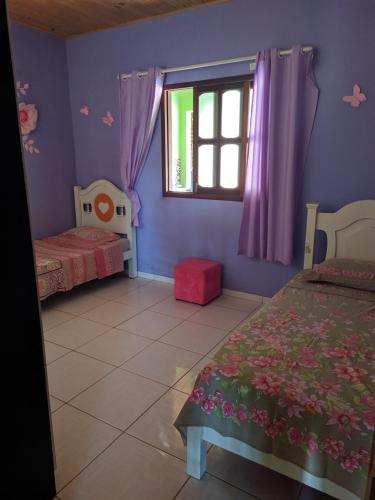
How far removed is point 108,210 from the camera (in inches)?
161

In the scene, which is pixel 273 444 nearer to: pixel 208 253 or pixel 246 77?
pixel 208 253

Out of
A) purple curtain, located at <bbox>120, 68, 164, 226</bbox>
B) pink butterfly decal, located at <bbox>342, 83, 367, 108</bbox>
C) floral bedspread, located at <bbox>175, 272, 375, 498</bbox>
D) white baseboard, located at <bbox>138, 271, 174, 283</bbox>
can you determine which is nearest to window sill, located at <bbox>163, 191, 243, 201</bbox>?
purple curtain, located at <bbox>120, 68, 164, 226</bbox>

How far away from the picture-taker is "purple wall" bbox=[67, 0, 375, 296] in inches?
104

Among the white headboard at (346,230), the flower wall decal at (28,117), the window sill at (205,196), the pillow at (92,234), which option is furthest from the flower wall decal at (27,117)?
the white headboard at (346,230)

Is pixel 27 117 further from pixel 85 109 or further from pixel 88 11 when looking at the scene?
pixel 88 11

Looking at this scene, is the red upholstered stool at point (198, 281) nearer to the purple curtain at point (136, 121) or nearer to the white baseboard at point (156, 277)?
the white baseboard at point (156, 277)

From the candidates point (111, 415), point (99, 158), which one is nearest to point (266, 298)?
point (111, 415)

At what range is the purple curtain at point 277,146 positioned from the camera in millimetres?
2771

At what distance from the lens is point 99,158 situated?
412cm

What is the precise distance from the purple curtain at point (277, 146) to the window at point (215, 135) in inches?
8.5

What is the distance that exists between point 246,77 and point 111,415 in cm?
277

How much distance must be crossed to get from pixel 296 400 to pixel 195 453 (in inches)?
20.6

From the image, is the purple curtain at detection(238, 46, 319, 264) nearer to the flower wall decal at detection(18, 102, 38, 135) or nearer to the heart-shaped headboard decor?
the heart-shaped headboard decor

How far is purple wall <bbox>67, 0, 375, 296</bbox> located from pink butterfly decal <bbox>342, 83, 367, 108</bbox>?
0.04 metres
